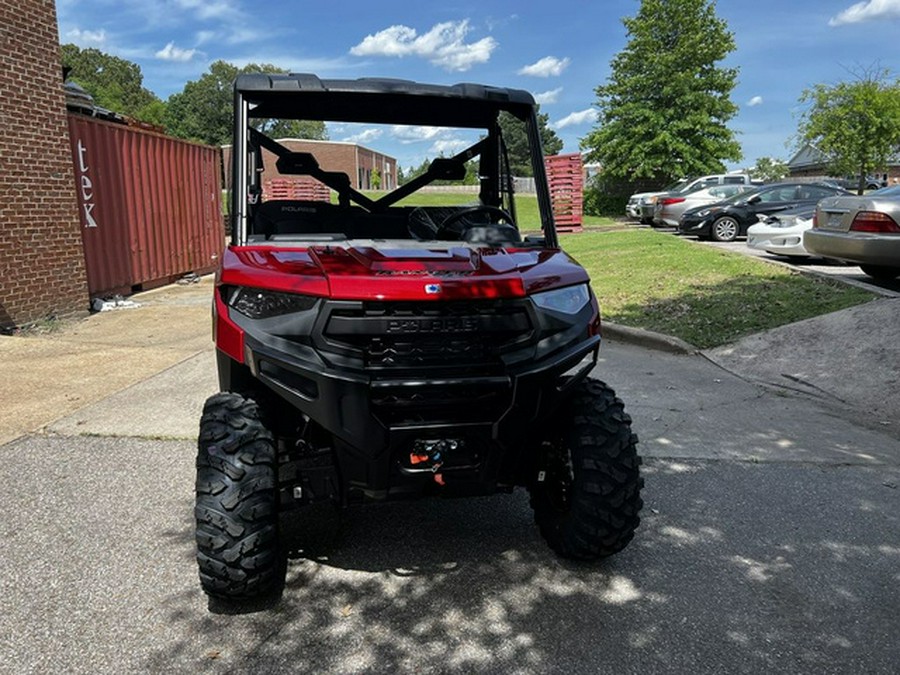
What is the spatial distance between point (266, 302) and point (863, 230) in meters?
7.85

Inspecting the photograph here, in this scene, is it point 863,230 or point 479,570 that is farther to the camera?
point 863,230

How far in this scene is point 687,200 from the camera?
65.3 feet

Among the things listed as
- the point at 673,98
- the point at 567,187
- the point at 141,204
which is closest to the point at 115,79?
the point at 673,98

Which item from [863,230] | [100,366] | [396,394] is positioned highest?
[863,230]

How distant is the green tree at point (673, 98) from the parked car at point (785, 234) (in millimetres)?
19098

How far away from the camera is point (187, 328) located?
851 centimetres

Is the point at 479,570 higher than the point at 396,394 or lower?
lower

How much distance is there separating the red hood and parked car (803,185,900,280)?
21.6 ft

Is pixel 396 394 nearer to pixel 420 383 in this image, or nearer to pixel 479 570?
pixel 420 383

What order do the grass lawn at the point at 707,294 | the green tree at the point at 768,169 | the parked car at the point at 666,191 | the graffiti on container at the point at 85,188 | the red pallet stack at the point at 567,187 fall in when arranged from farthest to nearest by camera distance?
the green tree at the point at 768,169, the parked car at the point at 666,191, the red pallet stack at the point at 567,187, the graffiti on container at the point at 85,188, the grass lawn at the point at 707,294

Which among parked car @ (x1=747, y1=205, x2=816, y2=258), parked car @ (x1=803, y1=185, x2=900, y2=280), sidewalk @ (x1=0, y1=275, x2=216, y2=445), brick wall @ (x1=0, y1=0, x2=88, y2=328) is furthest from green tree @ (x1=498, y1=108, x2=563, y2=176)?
parked car @ (x1=747, y1=205, x2=816, y2=258)

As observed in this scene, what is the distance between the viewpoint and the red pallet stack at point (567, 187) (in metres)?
22.0

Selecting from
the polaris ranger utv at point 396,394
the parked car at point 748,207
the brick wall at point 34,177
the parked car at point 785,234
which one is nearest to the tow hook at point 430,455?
the polaris ranger utv at point 396,394

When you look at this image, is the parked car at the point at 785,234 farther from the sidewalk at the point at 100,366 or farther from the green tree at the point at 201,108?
the green tree at the point at 201,108
